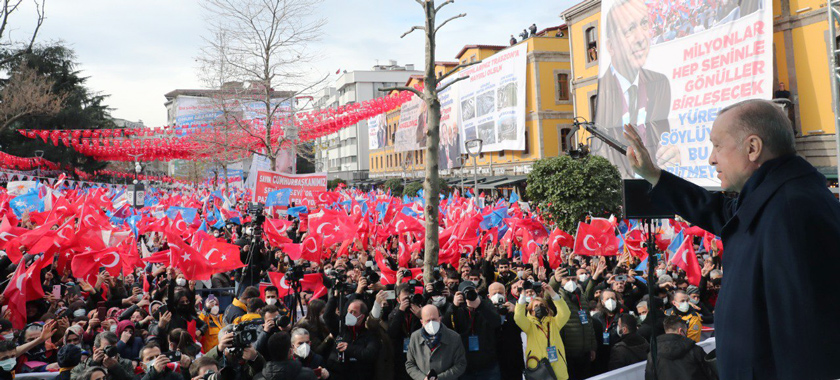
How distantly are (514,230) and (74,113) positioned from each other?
41223 mm

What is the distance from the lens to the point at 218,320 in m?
7.78

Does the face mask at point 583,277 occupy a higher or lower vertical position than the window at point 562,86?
lower

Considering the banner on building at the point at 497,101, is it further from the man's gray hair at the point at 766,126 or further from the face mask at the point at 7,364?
the man's gray hair at the point at 766,126

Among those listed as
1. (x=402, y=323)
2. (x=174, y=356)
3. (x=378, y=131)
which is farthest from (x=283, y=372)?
(x=378, y=131)

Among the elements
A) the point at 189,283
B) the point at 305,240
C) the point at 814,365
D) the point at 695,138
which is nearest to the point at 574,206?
the point at 695,138

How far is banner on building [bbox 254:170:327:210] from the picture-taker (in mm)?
17422

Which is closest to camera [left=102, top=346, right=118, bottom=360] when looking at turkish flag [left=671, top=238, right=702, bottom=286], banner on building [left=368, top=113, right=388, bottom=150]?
turkish flag [left=671, top=238, right=702, bottom=286]

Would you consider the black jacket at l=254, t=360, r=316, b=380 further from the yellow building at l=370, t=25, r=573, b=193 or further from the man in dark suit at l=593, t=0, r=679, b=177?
the yellow building at l=370, t=25, r=573, b=193

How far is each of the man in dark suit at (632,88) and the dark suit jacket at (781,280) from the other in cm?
2427

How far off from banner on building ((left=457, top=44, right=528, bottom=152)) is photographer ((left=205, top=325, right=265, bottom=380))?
117ft

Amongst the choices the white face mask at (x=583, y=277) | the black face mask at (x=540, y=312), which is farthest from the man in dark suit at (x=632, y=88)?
the black face mask at (x=540, y=312)

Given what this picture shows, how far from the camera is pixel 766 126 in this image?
6.16ft

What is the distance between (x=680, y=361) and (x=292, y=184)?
46.3 feet

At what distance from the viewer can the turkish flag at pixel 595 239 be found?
11344 mm
